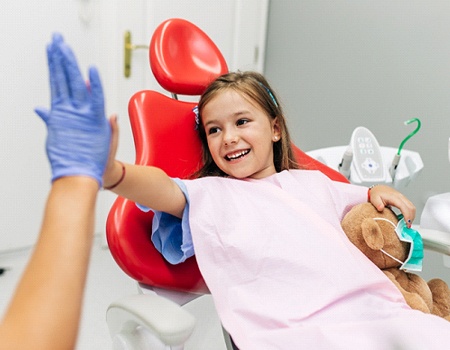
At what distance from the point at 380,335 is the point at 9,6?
192 centimetres

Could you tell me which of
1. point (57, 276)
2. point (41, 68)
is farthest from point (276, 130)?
point (41, 68)

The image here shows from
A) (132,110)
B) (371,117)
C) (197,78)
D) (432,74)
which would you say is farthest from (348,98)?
(132,110)

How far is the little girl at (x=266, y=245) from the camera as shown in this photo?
34.7 inches

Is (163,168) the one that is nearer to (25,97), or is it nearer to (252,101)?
(252,101)

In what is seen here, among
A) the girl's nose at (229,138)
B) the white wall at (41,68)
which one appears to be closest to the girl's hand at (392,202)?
the girl's nose at (229,138)

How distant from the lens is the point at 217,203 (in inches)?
41.5

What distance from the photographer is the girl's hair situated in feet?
4.00

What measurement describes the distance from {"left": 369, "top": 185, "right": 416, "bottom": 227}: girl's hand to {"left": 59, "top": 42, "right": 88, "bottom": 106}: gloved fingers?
784 millimetres

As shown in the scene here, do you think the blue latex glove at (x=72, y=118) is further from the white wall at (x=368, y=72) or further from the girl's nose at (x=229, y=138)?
the white wall at (x=368, y=72)

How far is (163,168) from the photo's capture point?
3.81ft

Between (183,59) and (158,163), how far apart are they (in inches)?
13.2

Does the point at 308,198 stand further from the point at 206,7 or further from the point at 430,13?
the point at 206,7

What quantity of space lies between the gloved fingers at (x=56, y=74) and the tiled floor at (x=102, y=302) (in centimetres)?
121

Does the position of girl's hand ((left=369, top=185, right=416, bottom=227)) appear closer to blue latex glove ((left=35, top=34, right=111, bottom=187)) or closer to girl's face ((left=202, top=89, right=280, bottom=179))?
girl's face ((left=202, top=89, right=280, bottom=179))
